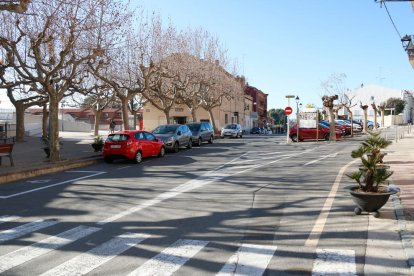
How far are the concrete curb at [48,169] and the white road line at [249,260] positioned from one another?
10026 mm

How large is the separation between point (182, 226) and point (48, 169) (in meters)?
9.78

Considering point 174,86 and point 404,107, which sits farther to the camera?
point 404,107

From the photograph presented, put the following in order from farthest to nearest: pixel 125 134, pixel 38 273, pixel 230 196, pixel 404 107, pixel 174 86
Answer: pixel 404 107
pixel 174 86
pixel 125 134
pixel 230 196
pixel 38 273

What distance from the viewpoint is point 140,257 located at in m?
5.80

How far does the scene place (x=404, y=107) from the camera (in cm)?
9331

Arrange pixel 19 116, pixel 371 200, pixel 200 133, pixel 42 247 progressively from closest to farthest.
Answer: pixel 42 247 → pixel 371 200 → pixel 200 133 → pixel 19 116

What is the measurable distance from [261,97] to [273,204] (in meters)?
104

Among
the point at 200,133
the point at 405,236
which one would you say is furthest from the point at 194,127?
the point at 405,236

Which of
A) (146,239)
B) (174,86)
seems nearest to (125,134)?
(146,239)

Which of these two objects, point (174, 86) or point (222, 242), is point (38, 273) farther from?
point (174, 86)

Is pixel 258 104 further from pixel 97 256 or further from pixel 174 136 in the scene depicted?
pixel 97 256

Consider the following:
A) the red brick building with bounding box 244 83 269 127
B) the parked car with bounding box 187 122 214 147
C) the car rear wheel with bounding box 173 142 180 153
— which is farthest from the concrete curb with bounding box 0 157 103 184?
the red brick building with bounding box 244 83 269 127

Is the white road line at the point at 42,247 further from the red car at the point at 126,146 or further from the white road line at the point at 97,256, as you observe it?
the red car at the point at 126,146

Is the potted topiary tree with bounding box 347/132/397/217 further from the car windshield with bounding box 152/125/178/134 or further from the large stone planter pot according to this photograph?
the car windshield with bounding box 152/125/178/134
